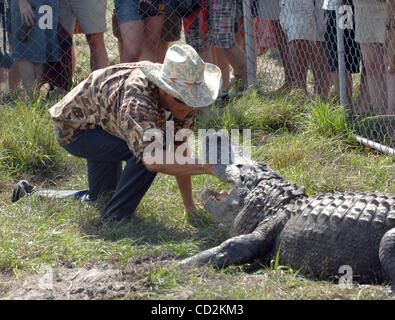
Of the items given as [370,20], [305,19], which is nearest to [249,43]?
[305,19]

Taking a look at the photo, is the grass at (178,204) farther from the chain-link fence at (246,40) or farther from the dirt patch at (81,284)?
A: the chain-link fence at (246,40)

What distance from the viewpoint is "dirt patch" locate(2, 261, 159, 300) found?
8.76ft

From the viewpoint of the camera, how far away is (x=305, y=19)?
543 centimetres

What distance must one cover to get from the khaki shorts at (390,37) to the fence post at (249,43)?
64.2 inches

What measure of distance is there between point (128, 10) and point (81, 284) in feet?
11.1

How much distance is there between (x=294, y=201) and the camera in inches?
130

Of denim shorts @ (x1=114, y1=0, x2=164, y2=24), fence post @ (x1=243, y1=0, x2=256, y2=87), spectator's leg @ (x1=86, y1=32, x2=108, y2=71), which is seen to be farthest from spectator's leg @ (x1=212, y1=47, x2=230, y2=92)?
spectator's leg @ (x1=86, y1=32, x2=108, y2=71)

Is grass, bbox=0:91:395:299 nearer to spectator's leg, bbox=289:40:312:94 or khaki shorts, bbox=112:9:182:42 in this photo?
spectator's leg, bbox=289:40:312:94

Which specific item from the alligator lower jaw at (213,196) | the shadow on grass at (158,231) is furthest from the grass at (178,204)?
the alligator lower jaw at (213,196)

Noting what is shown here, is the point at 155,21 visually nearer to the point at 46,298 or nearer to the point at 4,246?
the point at 4,246

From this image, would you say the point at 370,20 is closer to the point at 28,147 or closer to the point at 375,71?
the point at 375,71

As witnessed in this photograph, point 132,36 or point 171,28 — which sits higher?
point 171,28
